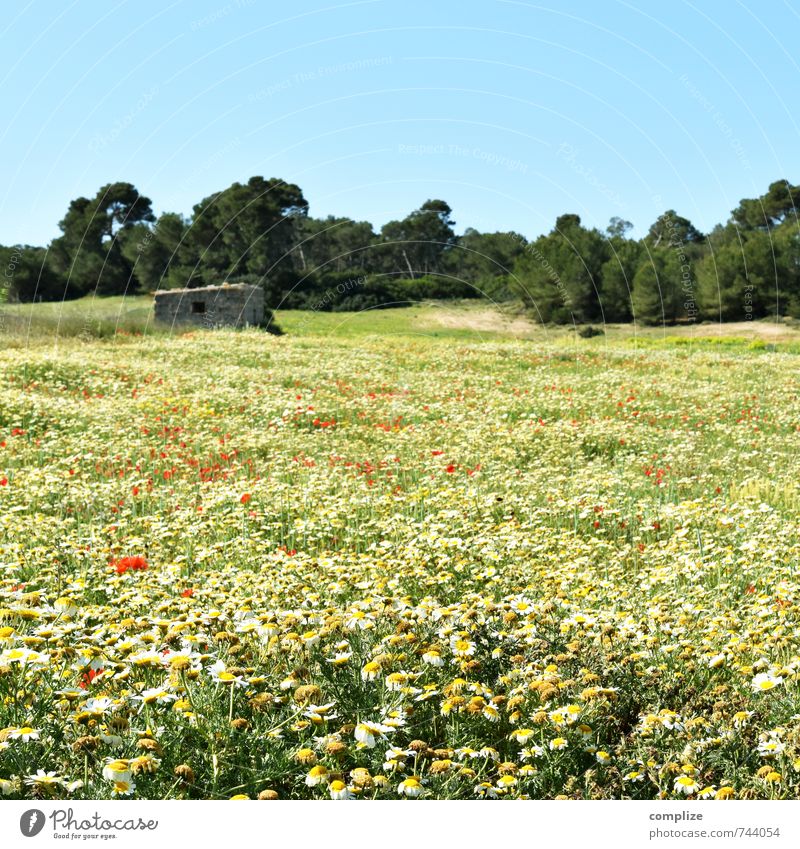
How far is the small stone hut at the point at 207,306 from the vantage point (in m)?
42.9

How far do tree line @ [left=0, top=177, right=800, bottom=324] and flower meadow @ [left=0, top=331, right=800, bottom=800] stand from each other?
4402cm

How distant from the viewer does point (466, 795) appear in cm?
332

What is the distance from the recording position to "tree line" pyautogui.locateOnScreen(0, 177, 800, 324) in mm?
60656

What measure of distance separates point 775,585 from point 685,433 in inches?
313

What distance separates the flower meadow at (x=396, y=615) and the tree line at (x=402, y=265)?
144 ft

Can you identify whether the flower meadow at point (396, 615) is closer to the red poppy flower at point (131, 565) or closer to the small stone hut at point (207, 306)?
the red poppy flower at point (131, 565)

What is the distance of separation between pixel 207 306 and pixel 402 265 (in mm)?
41705

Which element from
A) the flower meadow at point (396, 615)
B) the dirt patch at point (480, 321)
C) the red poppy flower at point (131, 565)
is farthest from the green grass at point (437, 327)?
the red poppy flower at point (131, 565)

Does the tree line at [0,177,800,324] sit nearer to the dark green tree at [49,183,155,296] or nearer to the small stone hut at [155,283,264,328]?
the dark green tree at [49,183,155,296]

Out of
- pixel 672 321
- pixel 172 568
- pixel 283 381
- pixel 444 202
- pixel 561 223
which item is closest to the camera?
pixel 172 568

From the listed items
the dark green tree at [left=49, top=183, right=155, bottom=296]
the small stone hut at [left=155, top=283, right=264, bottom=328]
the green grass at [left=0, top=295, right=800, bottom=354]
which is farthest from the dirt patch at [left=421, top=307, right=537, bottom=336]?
the dark green tree at [left=49, top=183, right=155, bottom=296]

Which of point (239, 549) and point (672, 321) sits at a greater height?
point (672, 321)
